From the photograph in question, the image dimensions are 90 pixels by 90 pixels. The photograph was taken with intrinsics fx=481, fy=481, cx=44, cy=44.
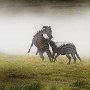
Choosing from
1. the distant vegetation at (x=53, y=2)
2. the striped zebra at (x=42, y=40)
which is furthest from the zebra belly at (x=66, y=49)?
the distant vegetation at (x=53, y=2)

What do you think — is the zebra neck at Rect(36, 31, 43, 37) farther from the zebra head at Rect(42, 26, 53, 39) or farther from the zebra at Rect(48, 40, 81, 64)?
the zebra at Rect(48, 40, 81, 64)

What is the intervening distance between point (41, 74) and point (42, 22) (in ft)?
2.98

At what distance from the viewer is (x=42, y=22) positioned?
800 centimetres

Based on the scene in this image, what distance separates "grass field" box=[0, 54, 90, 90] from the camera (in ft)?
24.6

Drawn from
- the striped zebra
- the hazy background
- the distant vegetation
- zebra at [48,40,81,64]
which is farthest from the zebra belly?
the distant vegetation

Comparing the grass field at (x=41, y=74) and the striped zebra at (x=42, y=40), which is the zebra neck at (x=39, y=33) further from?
the grass field at (x=41, y=74)

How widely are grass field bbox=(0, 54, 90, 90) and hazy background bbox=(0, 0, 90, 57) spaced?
0.65ft

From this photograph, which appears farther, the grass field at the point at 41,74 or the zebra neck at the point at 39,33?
the zebra neck at the point at 39,33

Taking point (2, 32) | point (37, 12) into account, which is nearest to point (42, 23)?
point (37, 12)

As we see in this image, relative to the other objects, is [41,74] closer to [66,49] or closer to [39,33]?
[66,49]

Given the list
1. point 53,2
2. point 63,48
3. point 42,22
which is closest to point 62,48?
point 63,48

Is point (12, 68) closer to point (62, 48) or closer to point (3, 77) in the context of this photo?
point (3, 77)

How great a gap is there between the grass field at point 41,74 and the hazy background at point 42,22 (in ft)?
0.65

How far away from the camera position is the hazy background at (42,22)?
26.0 feet
